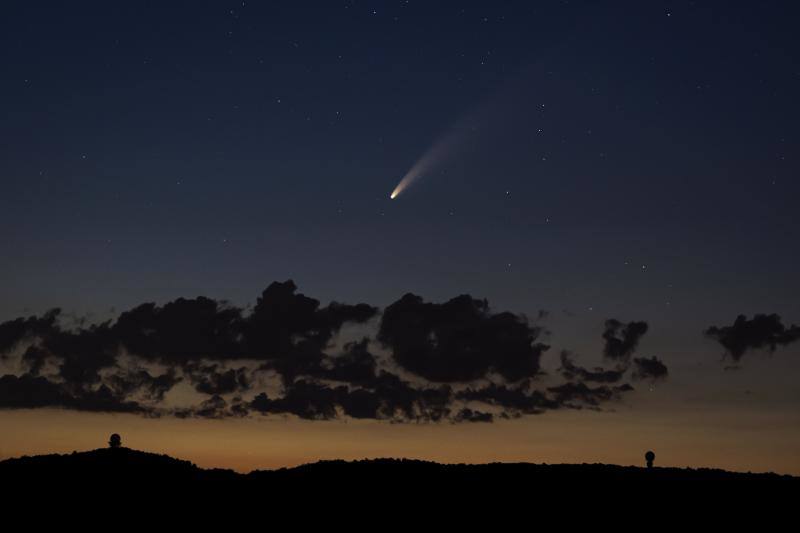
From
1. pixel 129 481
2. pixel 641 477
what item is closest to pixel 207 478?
pixel 129 481

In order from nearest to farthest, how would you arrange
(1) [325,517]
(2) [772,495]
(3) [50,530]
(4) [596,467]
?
(3) [50,530] < (1) [325,517] < (2) [772,495] < (4) [596,467]

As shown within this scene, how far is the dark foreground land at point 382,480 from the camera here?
72875mm

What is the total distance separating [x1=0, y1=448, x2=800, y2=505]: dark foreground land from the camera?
7288 centimetres

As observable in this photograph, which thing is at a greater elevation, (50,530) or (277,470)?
(277,470)

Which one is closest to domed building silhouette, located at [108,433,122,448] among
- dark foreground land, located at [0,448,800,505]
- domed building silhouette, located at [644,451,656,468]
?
dark foreground land, located at [0,448,800,505]

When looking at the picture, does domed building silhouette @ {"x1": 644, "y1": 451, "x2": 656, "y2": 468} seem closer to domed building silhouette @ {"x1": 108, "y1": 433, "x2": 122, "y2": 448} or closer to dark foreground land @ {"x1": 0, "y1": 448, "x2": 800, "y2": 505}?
dark foreground land @ {"x1": 0, "y1": 448, "x2": 800, "y2": 505}

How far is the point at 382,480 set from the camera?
Answer: 252 feet

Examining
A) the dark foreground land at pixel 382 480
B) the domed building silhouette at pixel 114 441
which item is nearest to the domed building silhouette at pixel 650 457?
the dark foreground land at pixel 382 480

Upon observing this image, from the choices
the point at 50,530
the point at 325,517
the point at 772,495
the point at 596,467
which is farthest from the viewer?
the point at 596,467

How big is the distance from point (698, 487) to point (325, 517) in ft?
85.2

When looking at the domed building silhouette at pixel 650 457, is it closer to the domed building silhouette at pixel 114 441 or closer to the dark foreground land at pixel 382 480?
the dark foreground land at pixel 382 480

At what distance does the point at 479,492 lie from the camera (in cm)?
7381

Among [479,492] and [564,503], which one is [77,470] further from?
[564,503]

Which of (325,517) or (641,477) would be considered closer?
(325,517)
